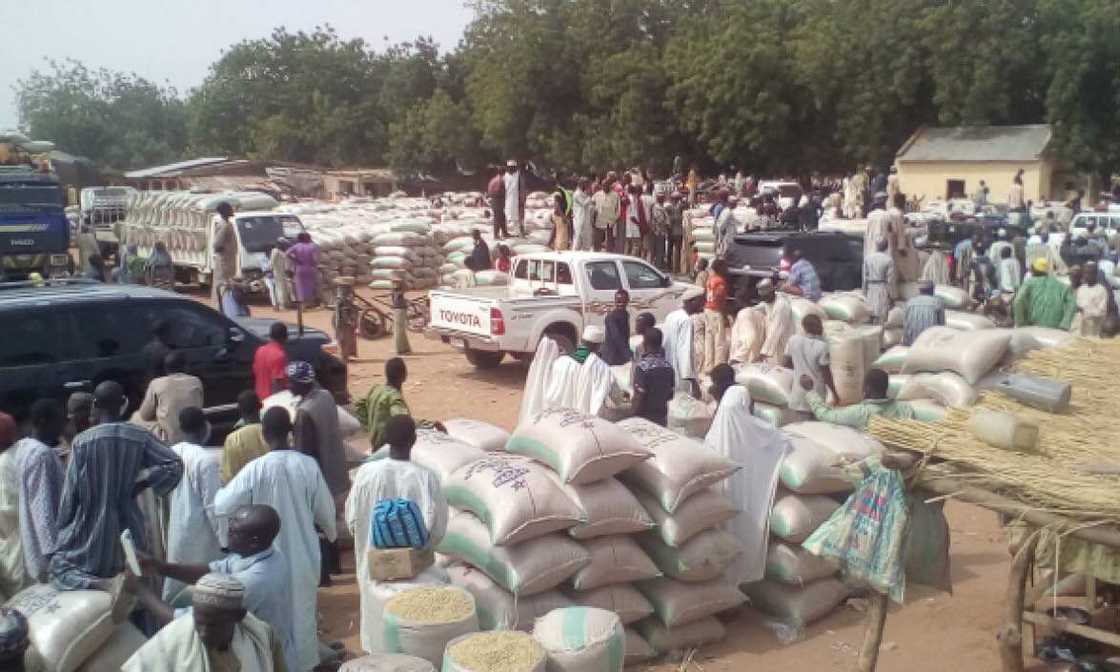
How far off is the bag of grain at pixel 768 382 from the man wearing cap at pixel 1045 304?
3.30 m

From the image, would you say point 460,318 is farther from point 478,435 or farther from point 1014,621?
point 1014,621

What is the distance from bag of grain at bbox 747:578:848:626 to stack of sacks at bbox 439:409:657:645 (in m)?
1.12

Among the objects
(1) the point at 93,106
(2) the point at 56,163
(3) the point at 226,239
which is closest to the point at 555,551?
(3) the point at 226,239

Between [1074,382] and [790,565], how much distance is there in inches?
83.4

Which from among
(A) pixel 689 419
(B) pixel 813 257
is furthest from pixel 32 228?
(A) pixel 689 419

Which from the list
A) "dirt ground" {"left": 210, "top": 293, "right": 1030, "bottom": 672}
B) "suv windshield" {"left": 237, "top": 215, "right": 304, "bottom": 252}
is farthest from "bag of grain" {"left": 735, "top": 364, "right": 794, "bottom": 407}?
"suv windshield" {"left": 237, "top": 215, "right": 304, "bottom": 252}

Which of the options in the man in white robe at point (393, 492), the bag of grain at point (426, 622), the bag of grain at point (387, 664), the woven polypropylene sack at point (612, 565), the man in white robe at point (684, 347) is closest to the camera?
the bag of grain at point (387, 664)

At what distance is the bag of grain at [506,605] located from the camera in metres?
6.24

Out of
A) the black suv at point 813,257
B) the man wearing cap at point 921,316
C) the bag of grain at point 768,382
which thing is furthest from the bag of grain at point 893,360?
the black suv at point 813,257

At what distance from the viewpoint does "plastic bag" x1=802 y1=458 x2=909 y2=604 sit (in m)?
4.97

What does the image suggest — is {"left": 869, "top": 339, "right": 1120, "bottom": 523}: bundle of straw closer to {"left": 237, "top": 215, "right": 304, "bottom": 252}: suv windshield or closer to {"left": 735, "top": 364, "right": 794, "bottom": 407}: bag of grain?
{"left": 735, "top": 364, "right": 794, "bottom": 407}: bag of grain

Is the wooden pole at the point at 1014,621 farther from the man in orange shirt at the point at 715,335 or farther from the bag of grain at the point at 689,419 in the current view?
the man in orange shirt at the point at 715,335

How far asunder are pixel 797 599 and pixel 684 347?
3.64 metres

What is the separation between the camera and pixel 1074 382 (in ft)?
19.8
